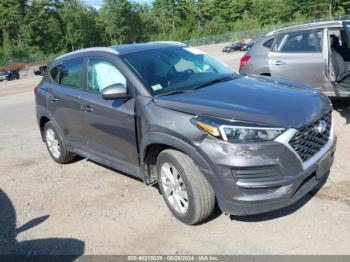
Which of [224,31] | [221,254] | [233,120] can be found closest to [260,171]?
[233,120]

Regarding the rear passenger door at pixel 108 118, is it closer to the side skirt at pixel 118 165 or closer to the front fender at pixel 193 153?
the side skirt at pixel 118 165

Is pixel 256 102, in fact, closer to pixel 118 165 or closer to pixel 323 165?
pixel 323 165

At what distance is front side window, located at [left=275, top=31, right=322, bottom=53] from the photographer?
25.2 feet

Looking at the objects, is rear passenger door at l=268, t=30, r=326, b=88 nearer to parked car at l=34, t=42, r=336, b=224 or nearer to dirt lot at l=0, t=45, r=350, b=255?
dirt lot at l=0, t=45, r=350, b=255

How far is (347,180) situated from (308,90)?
1160 mm

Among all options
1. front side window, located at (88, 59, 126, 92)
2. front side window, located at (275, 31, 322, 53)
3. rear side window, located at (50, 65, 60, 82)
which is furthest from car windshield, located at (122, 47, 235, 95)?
front side window, located at (275, 31, 322, 53)

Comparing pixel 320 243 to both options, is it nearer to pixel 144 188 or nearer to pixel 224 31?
pixel 144 188

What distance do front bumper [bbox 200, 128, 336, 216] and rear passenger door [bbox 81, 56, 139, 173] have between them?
1.19m

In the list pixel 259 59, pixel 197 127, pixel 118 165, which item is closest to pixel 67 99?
pixel 118 165

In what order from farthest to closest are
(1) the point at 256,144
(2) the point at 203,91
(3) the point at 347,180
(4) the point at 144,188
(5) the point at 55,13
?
1. (5) the point at 55,13
2. (4) the point at 144,188
3. (3) the point at 347,180
4. (2) the point at 203,91
5. (1) the point at 256,144

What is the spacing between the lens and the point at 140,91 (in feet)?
14.9

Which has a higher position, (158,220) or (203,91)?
(203,91)

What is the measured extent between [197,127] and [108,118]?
1.43 meters

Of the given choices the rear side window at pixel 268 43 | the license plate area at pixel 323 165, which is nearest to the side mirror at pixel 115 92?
the license plate area at pixel 323 165
